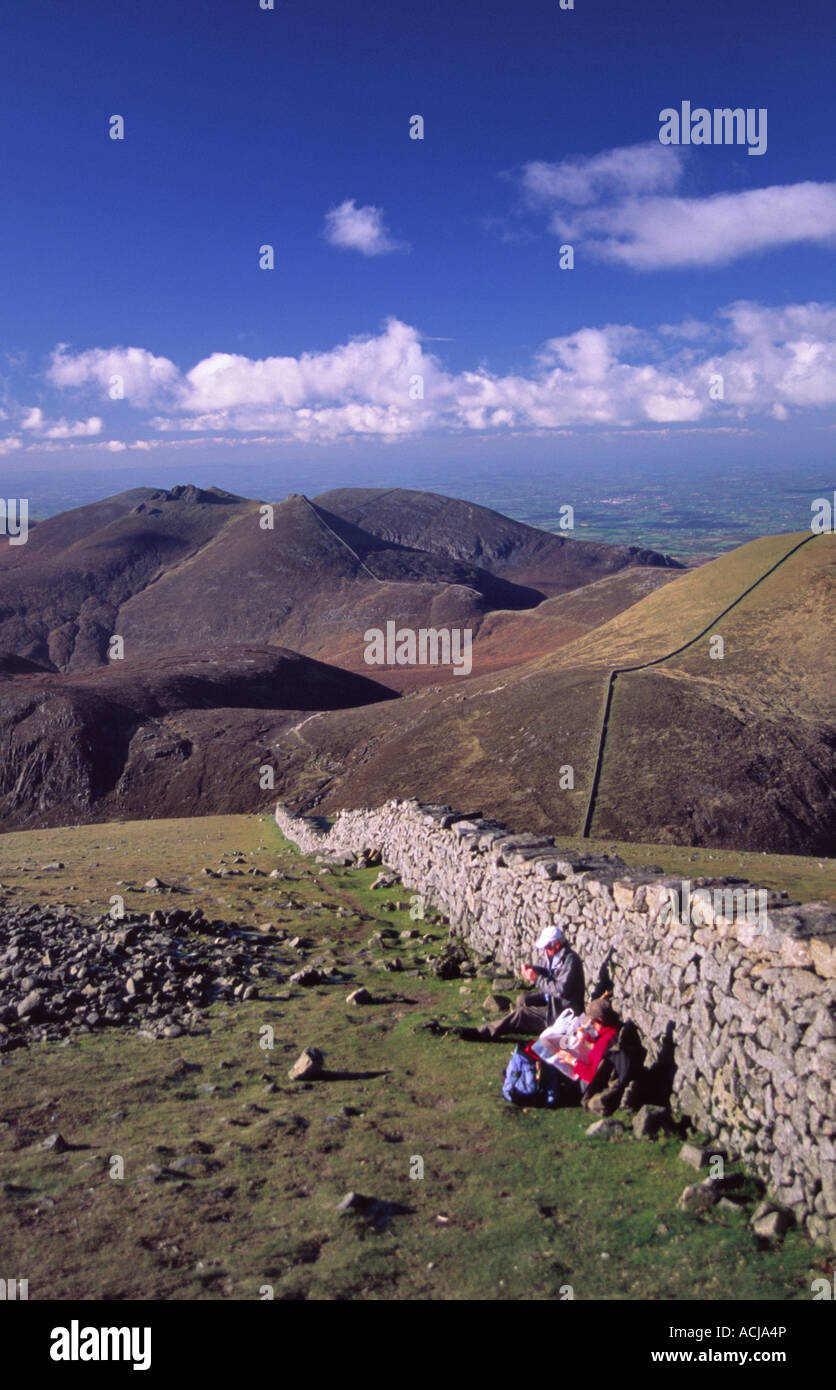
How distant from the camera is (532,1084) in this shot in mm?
9875

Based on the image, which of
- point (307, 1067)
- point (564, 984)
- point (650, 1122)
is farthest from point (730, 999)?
point (307, 1067)

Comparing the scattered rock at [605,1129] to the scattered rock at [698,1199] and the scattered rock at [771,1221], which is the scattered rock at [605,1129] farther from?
the scattered rock at [771,1221]

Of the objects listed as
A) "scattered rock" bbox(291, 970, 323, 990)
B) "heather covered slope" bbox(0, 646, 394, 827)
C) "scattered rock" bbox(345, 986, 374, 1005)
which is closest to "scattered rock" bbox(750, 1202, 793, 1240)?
"scattered rock" bbox(345, 986, 374, 1005)

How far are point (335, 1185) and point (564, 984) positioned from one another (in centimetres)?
367

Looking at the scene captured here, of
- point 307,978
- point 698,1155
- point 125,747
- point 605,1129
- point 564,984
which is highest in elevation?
point 564,984

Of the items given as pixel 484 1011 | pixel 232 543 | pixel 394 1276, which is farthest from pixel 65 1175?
pixel 232 543

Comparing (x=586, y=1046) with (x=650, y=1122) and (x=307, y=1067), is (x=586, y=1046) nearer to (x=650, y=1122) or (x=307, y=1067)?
(x=650, y=1122)

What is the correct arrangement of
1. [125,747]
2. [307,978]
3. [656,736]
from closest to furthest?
1. [307,978]
2. [656,736]
3. [125,747]

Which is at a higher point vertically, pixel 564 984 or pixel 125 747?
pixel 564 984

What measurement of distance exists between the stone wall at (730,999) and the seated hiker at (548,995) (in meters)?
0.51

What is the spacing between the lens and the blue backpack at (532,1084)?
9852 mm

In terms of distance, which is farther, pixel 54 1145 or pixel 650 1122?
pixel 650 1122

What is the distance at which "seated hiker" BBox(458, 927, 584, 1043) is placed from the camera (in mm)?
10688
